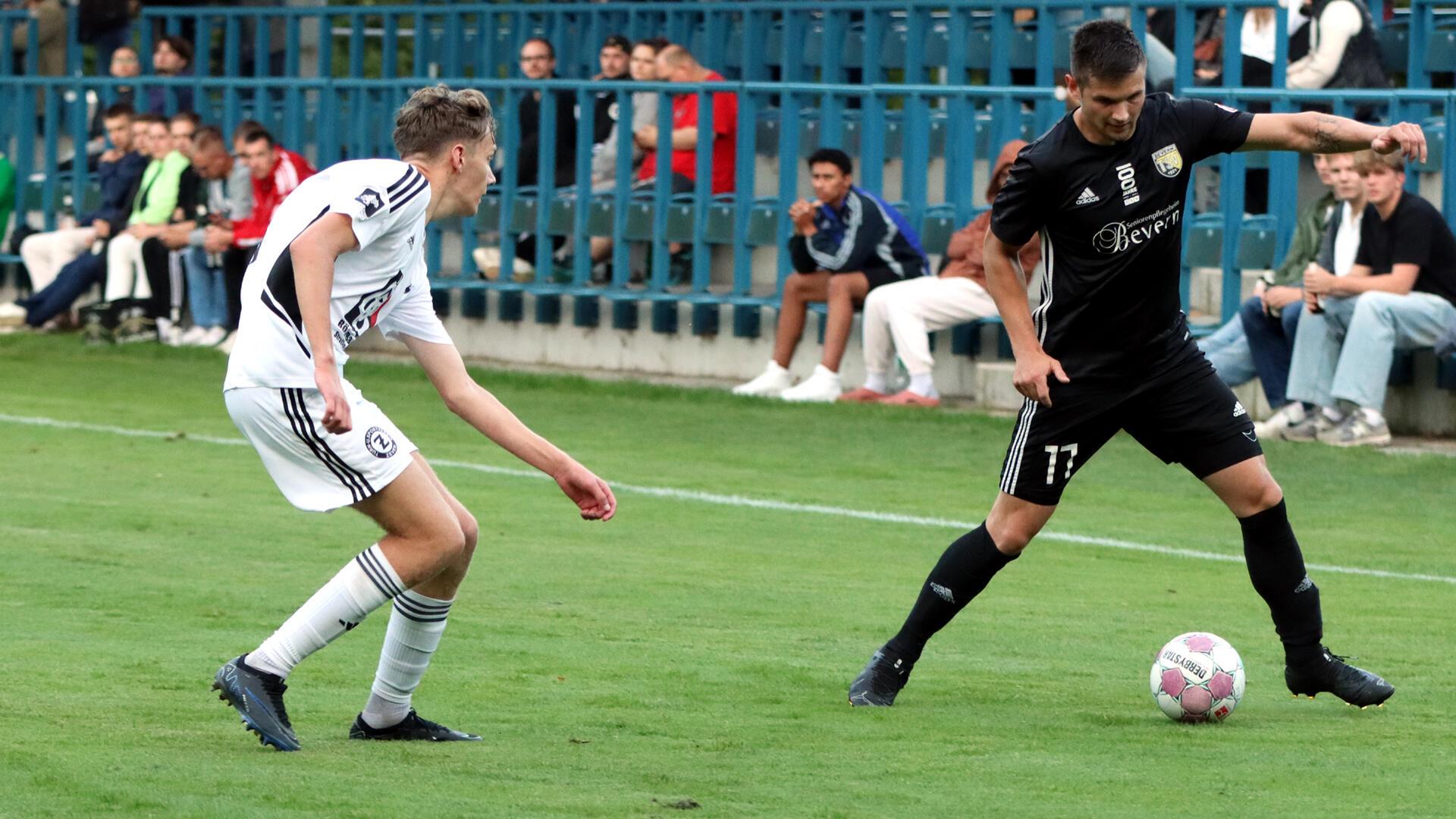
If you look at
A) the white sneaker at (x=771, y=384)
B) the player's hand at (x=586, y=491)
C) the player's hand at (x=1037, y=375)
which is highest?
the player's hand at (x=1037, y=375)

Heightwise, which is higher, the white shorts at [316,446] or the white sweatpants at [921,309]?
the white shorts at [316,446]

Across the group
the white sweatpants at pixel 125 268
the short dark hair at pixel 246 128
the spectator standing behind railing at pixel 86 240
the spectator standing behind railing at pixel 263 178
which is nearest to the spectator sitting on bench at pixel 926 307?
the spectator standing behind railing at pixel 263 178

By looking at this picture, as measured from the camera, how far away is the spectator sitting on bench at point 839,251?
1496cm

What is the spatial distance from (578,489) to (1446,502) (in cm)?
690

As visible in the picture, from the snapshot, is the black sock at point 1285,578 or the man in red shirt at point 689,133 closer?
the black sock at point 1285,578

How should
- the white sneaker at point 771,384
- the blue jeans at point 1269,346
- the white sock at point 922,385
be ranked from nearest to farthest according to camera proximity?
the blue jeans at point 1269,346 → the white sock at point 922,385 → the white sneaker at point 771,384

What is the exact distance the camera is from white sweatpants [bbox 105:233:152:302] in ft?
62.7

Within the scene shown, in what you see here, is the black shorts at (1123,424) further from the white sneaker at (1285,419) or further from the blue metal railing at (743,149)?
the blue metal railing at (743,149)

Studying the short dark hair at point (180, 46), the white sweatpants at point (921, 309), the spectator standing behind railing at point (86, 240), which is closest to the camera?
the white sweatpants at point (921, 309)

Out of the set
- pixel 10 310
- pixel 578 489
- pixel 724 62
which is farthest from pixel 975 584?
pixel 10 310

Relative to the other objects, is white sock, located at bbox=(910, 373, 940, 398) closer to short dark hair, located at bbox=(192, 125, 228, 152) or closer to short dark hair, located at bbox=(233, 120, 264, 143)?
short dark hair, located at bbox=(233, 120, 264, 143)

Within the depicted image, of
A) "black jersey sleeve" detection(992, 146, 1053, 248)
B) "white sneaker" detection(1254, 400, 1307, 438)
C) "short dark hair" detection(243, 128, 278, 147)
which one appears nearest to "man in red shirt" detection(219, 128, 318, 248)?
"short dark hair" detection(243, 128, 278, 147)

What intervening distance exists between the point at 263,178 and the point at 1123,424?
12.7m

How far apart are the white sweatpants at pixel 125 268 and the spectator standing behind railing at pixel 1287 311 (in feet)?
31.8
